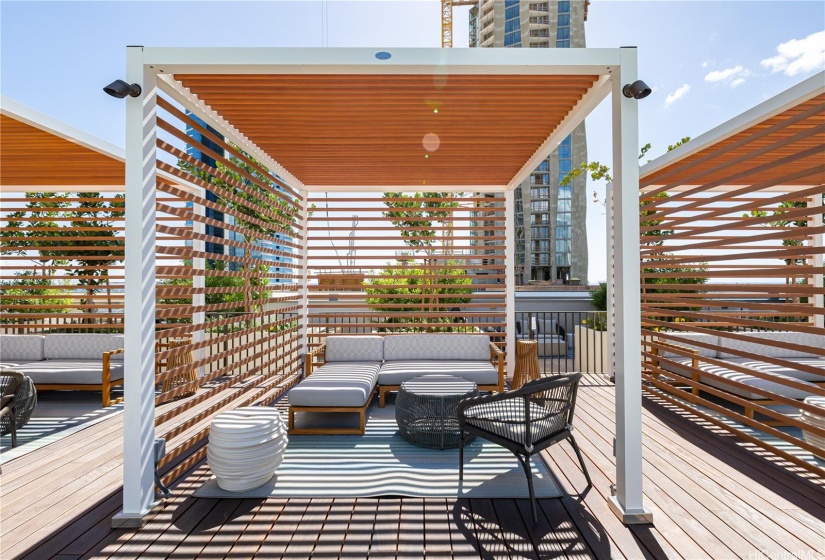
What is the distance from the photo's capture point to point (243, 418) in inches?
129

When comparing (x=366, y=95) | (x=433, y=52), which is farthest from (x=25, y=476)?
(x=433, y=52)

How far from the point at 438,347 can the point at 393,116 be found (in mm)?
3349

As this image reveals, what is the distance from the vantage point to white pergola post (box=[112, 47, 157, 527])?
2.84m

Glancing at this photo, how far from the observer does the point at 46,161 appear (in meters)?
5.69

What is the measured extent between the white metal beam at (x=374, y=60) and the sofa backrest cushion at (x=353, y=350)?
3.96 meters

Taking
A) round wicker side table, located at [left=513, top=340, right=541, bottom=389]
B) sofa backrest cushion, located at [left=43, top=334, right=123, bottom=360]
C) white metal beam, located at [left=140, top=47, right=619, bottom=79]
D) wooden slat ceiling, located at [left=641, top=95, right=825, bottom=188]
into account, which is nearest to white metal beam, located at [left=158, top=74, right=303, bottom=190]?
white metal beam, located at [left=140, top=47, right=619, bottom=79]

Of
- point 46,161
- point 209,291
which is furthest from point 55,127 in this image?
point 209,291

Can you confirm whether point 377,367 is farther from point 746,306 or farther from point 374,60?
point 746,306

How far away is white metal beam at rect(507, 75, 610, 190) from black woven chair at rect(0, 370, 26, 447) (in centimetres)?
541

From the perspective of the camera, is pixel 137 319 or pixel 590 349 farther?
pixel 590 349

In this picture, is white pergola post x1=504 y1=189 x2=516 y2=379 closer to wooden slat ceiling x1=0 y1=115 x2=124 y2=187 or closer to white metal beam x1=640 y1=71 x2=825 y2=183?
white metal beam x1=640 y1=71 x2=825 y2=183

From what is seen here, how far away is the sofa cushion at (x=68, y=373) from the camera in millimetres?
5332

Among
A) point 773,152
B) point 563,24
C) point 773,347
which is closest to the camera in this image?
point 773,152

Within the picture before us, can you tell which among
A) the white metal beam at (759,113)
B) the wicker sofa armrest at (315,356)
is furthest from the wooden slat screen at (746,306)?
the wicker sofa armrest at (315,356)
